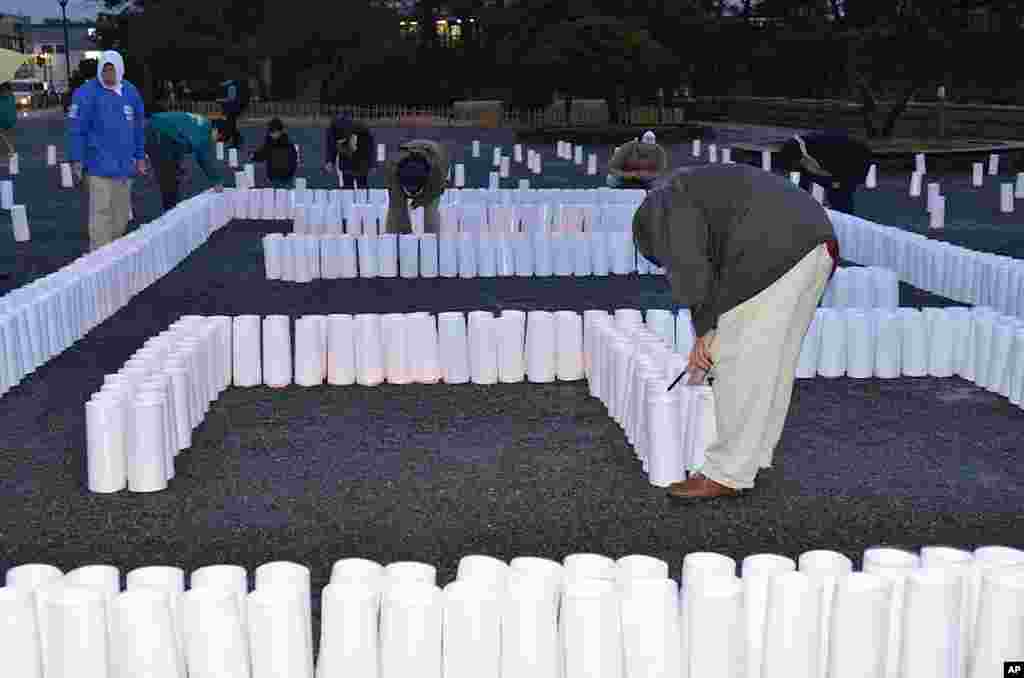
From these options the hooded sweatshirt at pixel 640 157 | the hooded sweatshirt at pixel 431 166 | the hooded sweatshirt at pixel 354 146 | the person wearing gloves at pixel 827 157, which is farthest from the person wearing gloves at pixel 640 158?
the hooded sweatshirt at pixel 354 146

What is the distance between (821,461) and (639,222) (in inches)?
67.8

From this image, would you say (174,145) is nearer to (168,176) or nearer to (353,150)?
(168,176)

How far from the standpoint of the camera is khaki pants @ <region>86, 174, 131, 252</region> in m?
12.7

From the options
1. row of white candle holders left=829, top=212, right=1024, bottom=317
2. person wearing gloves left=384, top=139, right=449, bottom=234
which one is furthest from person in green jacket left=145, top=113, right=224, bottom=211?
row of white candle holders left=829, top=212, right=1024, bottom=317

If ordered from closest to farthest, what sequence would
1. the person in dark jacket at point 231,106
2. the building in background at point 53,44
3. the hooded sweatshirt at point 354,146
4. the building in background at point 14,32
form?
the hooded sweatshirt at point 354,146 < the person in dark jacket at point 231,106 < the building in background at point 14,32 < the building in background at point 53,44

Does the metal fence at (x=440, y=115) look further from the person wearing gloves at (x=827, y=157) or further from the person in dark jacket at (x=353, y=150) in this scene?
the person wearing gloves at (x=827, y=157)

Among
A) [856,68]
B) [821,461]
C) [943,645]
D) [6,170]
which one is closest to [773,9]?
[856,68]

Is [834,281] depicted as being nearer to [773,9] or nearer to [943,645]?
[943,645]

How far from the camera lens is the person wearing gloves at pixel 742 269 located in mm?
5445

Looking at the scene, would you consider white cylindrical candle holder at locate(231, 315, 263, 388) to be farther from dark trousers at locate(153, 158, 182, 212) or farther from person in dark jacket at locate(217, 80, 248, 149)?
person in dark jacket at locate(217, 80, 248, 149)

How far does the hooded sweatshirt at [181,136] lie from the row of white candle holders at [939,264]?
7.07m

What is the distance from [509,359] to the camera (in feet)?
27.4

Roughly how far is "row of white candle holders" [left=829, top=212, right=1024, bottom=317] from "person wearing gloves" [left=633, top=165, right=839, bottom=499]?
199 inches

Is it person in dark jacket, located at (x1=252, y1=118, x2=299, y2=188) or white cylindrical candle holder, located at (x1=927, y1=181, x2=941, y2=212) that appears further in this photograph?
person in dark jacket, located at (x1=252, y1=118, x2=299, y2=188)
